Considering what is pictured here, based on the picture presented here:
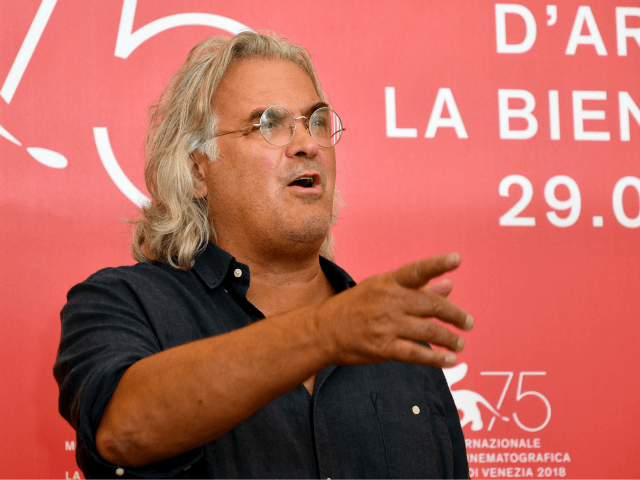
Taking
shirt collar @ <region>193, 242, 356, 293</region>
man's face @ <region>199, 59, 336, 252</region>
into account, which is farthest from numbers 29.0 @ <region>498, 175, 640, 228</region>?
shirt collar @ <region>193, 242, 356, 293</region>

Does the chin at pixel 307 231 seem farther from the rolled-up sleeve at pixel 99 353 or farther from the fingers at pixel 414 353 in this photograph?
the fingers at pixel 414 353

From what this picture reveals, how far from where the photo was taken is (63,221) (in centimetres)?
186

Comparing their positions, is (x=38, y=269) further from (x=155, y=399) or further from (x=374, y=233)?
(x=155, y=399)

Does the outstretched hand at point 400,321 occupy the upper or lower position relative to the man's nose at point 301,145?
lower

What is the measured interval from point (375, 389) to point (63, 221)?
105cm

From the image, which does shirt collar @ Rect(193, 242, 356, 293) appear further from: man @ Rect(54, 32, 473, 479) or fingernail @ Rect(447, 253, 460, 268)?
fingernail @ Rect(447, 253, 460, 268)

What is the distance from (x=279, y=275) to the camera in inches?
58.0

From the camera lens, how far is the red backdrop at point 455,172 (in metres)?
1.85

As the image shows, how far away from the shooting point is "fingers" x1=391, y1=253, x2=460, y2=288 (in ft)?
2.45

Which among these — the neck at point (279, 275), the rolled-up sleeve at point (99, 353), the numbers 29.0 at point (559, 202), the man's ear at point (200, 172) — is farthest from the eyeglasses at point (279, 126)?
the numbers 29.0 at point (559, 202)

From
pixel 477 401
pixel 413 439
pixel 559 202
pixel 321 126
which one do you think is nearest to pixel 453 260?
pixel 413 439

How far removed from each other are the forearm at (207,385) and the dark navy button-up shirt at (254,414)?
0.05 metres

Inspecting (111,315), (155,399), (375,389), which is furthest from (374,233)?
(155,399)

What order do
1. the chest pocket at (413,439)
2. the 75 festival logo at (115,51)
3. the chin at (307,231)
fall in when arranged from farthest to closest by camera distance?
the 75 festival logo at (115,51) → the chin at (307,231) → the chest pocket at (413,439)
